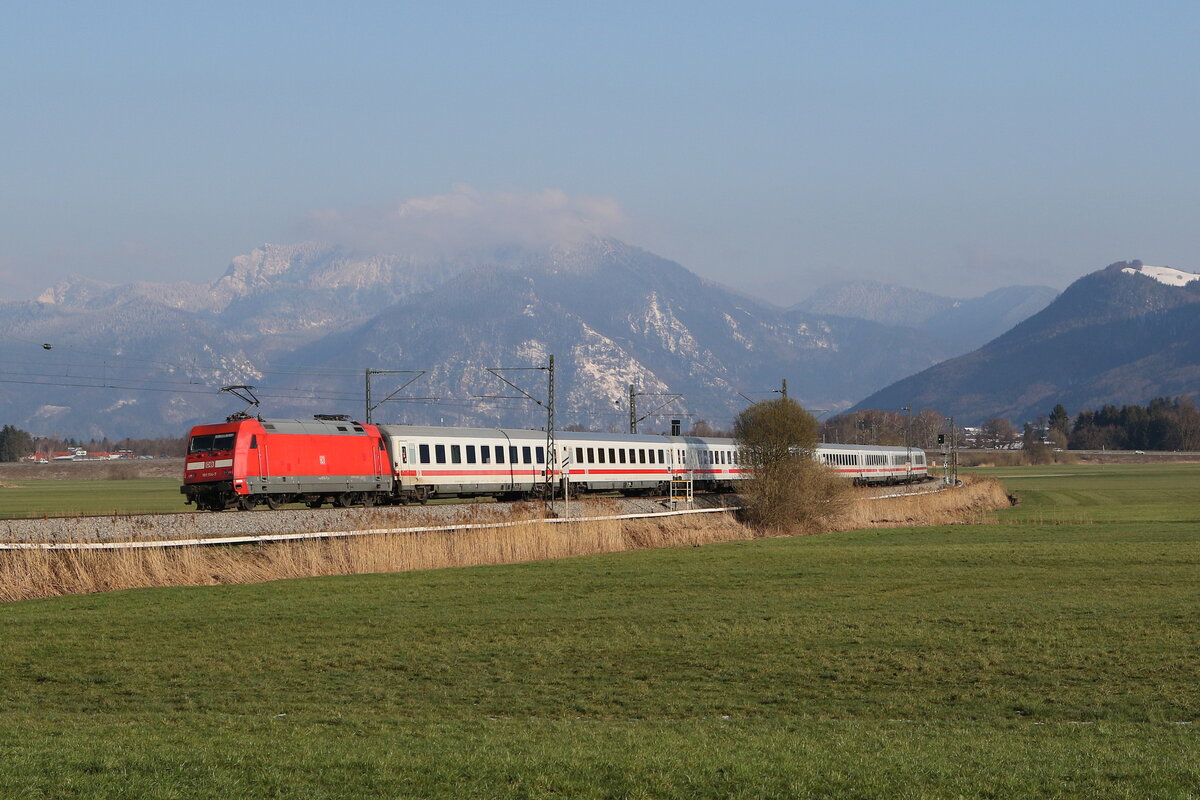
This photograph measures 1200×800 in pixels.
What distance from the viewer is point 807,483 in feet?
201

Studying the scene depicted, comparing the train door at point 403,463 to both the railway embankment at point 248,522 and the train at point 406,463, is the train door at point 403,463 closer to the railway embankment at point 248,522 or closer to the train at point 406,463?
the train at point 406,463

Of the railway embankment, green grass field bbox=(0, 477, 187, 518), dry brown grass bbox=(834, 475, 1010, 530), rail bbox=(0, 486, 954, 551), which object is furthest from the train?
rail bbox=(0, 486, 954, 551)

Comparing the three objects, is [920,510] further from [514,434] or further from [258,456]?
[258,456]

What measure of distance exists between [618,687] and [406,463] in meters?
38.3

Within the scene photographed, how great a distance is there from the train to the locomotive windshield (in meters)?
0.04

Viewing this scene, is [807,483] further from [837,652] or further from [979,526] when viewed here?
[837,652]

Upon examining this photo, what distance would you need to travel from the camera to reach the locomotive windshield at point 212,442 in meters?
46.3

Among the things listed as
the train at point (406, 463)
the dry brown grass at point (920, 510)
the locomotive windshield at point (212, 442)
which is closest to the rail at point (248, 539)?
the train at point (406, 463)

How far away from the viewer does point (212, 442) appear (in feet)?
154

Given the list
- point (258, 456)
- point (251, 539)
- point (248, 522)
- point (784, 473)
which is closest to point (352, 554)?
point (251, 539)

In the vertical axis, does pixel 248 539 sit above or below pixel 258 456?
below

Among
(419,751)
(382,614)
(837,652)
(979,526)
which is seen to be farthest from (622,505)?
(419,751)

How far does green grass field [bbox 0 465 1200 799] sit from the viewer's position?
11.3 metres

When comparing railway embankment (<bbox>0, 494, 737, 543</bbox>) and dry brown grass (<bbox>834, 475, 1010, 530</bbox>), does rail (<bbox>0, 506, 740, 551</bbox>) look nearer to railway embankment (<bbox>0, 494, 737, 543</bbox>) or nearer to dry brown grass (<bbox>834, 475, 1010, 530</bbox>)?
railway embankment (<bbox>0, 494, 737, 543</bbox>)
